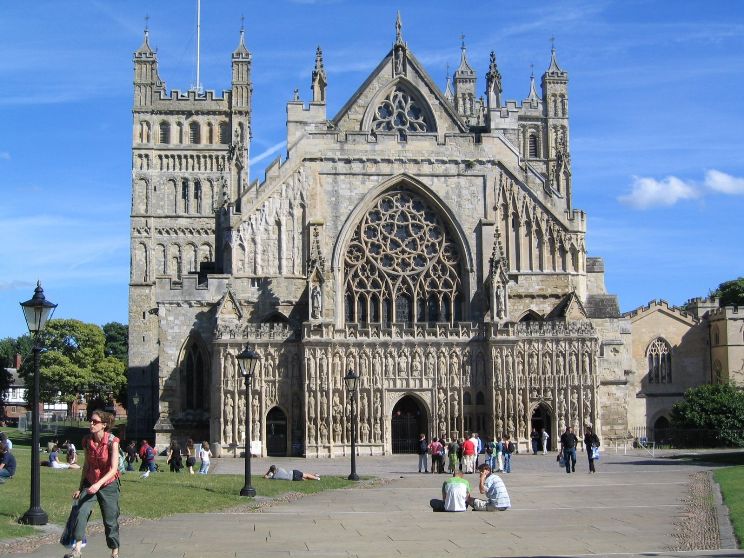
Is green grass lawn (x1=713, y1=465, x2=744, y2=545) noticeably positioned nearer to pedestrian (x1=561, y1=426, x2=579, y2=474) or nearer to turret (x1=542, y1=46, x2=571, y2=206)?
pedestrian (x1=561, y1=426, x2=579, y2=474)

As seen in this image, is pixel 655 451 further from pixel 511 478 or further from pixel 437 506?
pixel 437 506

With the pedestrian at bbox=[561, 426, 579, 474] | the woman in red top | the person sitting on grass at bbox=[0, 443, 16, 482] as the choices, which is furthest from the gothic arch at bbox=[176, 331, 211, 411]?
the woman in red top

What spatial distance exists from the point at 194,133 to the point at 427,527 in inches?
2558

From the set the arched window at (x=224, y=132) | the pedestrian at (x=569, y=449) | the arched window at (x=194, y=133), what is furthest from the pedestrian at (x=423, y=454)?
the arched window at (x=194, y=133)

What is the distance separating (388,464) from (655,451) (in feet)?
45.0

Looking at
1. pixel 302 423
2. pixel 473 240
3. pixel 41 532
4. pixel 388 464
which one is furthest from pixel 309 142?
pixel 41 532

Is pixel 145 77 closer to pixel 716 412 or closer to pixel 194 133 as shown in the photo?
pixel 194 133

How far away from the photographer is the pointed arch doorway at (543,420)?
50625 mm

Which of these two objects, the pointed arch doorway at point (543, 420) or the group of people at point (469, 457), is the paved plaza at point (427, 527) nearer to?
the group of people at point (469, 457)

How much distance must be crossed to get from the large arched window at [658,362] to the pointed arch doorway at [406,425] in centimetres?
2485

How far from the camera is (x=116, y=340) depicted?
112938 millimetres

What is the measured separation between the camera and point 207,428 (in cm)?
5066

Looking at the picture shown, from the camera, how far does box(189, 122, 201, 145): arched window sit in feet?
268

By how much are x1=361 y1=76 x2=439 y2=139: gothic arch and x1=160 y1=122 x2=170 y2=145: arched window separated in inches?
1229
